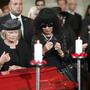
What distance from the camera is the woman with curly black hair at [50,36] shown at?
3.54 meters

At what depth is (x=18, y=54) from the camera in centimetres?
343

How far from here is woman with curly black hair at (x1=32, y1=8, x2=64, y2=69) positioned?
354 cm

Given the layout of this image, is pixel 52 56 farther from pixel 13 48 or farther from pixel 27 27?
pixel 27 27

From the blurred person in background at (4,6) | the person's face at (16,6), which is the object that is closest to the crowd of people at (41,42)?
the person's face at (16,6)

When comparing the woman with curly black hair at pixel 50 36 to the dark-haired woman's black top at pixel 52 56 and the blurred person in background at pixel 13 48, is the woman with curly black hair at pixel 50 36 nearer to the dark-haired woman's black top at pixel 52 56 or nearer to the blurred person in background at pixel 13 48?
the dark-haired woman's black top at pixel 52 56

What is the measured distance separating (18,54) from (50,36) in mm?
360

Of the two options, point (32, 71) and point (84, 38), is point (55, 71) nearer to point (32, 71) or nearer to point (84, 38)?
point (32, 71)

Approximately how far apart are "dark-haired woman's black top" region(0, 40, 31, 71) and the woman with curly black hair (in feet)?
0.35

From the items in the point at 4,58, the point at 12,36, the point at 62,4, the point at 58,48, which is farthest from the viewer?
the point at 62,4

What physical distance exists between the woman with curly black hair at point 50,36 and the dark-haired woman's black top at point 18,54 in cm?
11

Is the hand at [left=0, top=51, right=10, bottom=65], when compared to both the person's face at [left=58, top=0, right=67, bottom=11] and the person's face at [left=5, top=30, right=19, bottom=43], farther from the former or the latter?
the person's face at [left=58, top=0, right=67, bottom=11]

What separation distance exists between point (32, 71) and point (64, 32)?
104 cm

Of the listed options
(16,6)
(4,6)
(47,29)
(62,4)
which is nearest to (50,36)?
(47,29)

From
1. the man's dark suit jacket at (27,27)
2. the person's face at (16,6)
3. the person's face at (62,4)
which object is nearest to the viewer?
the man's dark suit jacket at (27,27)
